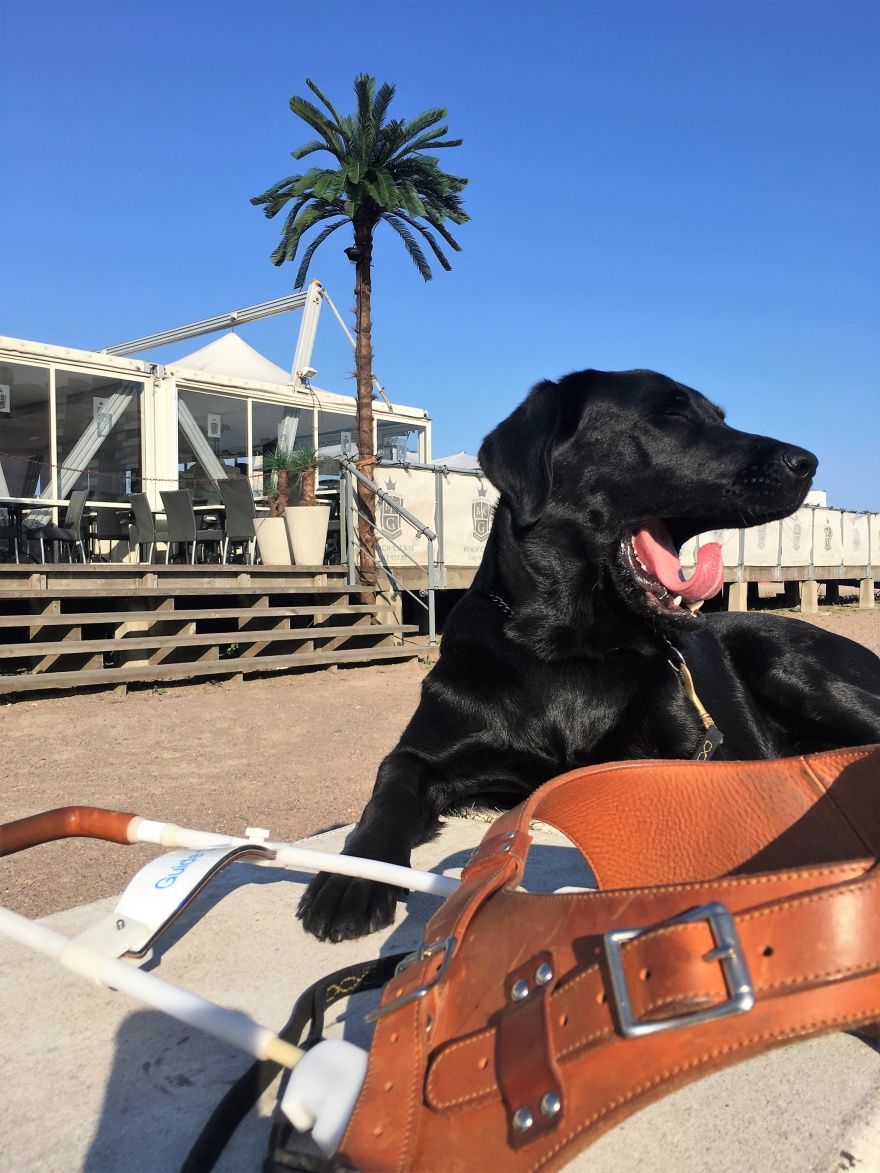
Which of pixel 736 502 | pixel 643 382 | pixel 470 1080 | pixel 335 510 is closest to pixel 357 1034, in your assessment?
pixel 470 1080

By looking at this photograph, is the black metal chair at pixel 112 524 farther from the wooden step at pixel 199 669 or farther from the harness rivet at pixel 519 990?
the harness rivet at pixel 519 990

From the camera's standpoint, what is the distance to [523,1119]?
63 centimetres

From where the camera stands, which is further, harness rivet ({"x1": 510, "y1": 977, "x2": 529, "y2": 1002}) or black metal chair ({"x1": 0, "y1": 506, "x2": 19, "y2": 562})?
black metal chair ({"x1": 0, "y1": 506, "x2": 19, "y2": 562})

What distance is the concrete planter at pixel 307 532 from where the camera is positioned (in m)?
11.3

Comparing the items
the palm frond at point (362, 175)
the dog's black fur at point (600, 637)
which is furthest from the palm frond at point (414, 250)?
the dog's black fur at point (600, 637)

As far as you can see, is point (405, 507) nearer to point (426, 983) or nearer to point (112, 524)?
point (112, 524)

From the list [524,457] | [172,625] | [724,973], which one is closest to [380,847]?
[724,973]

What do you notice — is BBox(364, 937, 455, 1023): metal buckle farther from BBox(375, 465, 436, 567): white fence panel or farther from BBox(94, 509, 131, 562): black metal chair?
BBox(94, 509, 131, 562): black metal chair

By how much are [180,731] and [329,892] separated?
555 centimetres

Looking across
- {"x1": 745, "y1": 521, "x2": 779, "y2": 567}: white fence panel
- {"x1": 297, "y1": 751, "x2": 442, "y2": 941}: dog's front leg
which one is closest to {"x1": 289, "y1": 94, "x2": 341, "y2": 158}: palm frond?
{"x1": 745, "y1": 521, "x2": 779, "y2": 567}: white fence panel

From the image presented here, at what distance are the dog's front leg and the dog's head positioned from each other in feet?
2.69

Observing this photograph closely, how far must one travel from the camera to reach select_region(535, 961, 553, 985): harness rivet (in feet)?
2.22

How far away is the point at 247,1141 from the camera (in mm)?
804

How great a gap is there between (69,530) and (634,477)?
1119 cm
